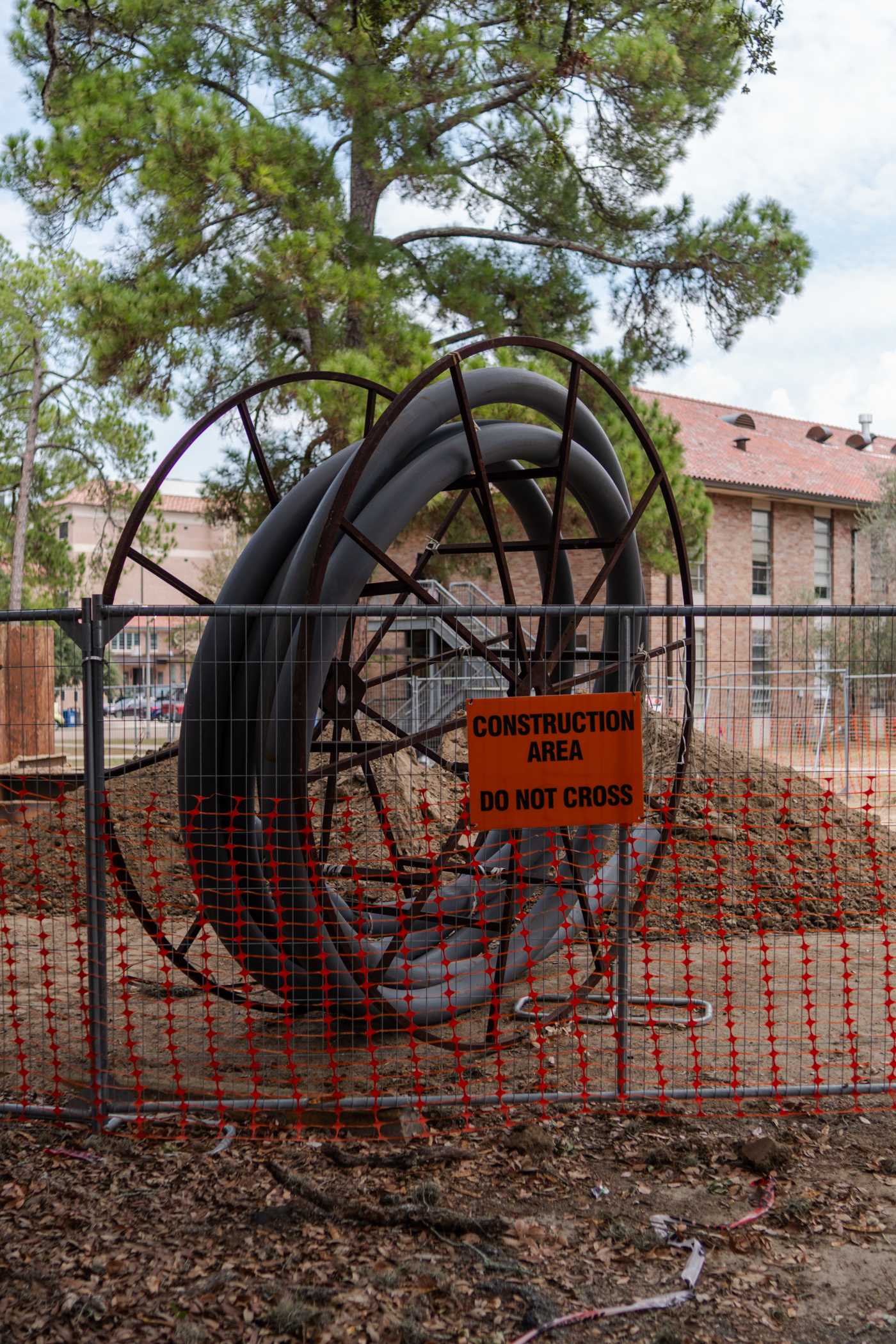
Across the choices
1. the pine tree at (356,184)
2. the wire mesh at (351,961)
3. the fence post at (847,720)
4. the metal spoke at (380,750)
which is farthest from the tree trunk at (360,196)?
the metal spoke at (380,750)

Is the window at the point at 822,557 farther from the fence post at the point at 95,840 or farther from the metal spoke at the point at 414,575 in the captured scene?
the fence post at the point at 95,840

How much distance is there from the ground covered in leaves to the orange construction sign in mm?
1287

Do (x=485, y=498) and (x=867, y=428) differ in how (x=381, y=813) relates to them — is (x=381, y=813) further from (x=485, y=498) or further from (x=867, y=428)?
(x=867, y=428)

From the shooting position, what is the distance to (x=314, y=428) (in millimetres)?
16391

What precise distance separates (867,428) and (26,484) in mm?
33317

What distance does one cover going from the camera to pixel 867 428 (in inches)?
1817

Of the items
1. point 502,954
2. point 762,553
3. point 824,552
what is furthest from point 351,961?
point 824,552

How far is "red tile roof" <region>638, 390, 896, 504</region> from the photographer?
104 feet

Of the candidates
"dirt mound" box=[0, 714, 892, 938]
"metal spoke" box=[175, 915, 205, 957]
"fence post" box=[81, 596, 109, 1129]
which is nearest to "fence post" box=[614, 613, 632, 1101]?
"metal spoke" box=[175, 915, 205, 957]

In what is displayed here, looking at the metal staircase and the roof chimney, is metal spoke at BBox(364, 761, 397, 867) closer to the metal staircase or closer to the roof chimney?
the metal staircase

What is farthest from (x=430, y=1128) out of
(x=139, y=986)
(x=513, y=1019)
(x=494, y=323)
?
(x=494, y=323)

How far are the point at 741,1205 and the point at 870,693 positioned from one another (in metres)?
16.9

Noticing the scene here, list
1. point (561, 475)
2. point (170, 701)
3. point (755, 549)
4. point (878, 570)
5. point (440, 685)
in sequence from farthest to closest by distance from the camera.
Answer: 1. point (878, 570)
2. point (755, 549)
3. point (440, 685)
4. point (561, 475)
5. point (170, 701)

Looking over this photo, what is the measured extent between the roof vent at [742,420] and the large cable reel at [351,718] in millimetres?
34586
